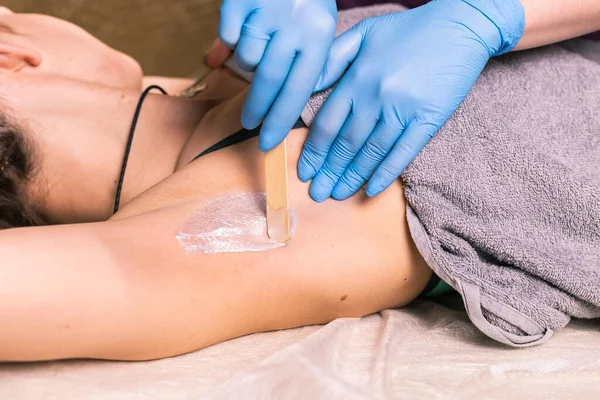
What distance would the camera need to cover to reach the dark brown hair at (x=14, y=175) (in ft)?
3.08

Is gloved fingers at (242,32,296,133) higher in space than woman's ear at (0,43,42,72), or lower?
higher

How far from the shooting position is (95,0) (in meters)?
1.66

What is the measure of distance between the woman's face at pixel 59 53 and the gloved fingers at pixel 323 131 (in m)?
0.51

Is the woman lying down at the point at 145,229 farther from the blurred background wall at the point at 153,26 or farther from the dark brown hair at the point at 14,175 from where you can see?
the blurred background wall at the point at 153,26

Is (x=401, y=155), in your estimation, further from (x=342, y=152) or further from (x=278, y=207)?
(x=278, y=207)

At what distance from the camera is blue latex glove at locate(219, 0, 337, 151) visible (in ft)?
2.61

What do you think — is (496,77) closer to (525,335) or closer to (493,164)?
(493,164)

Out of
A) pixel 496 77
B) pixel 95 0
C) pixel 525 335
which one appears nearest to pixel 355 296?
pixel 525 335

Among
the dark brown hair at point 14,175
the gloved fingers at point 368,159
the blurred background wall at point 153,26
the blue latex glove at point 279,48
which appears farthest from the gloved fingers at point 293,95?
the blurred background wall at point 153,26

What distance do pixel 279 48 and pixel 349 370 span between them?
445 mm

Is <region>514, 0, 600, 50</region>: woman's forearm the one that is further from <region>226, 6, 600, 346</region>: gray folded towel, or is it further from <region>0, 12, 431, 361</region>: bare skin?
<region>0, 12, 431, 361</region>: bare skin

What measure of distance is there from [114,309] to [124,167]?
402 mm

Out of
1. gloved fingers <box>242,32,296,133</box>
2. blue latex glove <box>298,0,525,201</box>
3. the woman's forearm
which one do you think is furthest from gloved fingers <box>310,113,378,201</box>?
the woman's forearm

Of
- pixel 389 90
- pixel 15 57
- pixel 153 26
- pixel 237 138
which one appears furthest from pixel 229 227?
pixel 153 26
